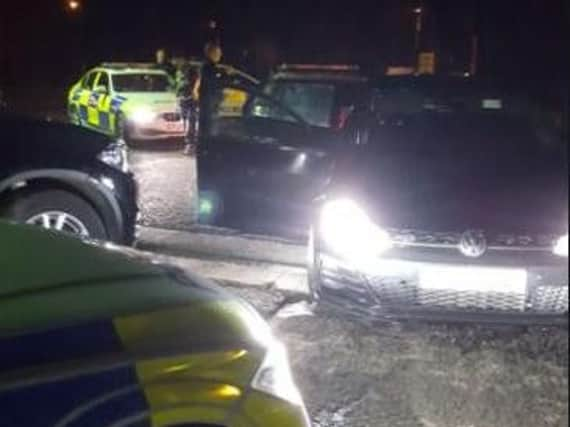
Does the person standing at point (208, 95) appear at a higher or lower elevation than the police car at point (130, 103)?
higher

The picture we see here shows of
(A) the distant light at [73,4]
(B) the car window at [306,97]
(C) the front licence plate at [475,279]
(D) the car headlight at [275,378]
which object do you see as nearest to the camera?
(D) the car headlight at [275,378]

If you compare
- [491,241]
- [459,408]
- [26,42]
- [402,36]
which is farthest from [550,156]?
[26,42]

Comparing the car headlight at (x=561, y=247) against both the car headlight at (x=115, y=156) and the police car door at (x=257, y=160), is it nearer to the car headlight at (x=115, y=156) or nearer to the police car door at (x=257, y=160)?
the police car door at (x=257, y=160)

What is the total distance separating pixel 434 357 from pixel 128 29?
38419mm

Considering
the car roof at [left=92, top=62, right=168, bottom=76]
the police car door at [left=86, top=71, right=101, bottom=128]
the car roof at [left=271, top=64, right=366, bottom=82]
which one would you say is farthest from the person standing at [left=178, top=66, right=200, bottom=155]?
the car roof at [left=271, top=64, right=366, bottom=82]

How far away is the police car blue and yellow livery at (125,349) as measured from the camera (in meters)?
2.09

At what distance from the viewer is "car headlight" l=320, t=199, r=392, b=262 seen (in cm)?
527

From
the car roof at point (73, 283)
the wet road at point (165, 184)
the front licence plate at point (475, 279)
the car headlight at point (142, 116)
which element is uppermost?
the car roof at point (73, 283)

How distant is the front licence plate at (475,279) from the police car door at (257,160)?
6.08 feet

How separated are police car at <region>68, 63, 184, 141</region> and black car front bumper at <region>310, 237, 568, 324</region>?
10.8m

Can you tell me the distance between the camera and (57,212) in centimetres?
593

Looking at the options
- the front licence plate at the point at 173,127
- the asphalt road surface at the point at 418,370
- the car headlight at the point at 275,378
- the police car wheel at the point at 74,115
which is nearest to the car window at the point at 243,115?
the asphalt road surface at the point at 418,370

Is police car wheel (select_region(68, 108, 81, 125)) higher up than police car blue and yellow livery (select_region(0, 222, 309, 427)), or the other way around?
police car blue and yellow livery (select_region(0, 222, 309, 427))

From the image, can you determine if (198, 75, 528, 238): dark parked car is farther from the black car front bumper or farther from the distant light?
the distant light
